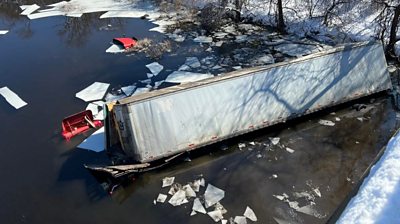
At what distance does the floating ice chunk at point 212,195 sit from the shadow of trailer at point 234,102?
134 centimetres

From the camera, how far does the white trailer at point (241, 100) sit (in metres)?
10.3

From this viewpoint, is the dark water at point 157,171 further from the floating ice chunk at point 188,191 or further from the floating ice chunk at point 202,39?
the floating ice chunk at point 202,39

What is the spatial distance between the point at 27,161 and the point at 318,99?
29.5 feet

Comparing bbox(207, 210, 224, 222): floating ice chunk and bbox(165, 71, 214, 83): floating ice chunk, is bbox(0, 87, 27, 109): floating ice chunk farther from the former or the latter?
bbox(207, 210, 224, 222): floating ice chunk

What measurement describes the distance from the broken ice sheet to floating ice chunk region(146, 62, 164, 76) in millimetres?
1936

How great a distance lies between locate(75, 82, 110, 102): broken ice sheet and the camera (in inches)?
554

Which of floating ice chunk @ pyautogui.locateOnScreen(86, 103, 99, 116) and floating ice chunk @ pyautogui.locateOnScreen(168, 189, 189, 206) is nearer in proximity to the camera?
floating ice chunk @ pyautogui.locateOnScreen(168, 189, 189, 206)

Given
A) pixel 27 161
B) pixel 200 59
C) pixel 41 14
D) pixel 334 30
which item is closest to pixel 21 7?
pixel 41 14

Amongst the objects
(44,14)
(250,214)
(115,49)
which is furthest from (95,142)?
(44,14)

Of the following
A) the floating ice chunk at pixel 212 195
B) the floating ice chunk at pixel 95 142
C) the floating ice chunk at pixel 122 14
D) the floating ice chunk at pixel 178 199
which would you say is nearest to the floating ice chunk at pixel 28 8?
the floating ice chunk at pixel 122 14

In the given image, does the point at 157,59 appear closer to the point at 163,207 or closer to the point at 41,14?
the point at 163,207

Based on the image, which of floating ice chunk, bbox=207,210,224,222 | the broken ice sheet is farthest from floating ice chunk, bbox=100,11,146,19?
floating ice chunk, bbox=207,210,224,222

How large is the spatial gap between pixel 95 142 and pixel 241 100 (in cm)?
464

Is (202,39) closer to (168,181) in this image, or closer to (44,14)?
(168,181)
